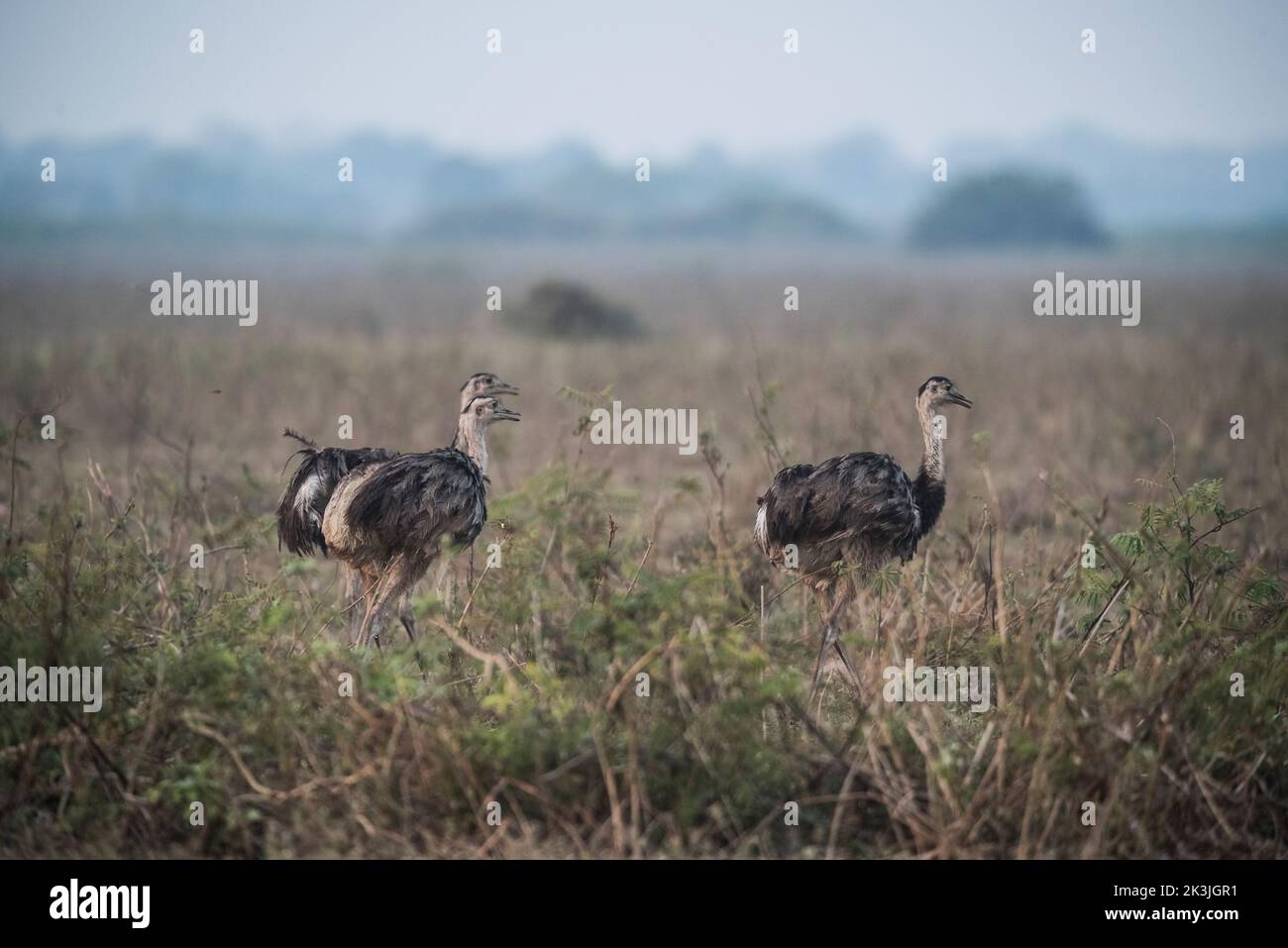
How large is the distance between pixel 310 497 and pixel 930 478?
3360 millimetres

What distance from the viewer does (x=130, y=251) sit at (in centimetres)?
6631

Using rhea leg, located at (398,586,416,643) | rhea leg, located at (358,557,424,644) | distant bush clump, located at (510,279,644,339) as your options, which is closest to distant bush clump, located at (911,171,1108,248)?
distant bush clump, located at (510,279,644,339)

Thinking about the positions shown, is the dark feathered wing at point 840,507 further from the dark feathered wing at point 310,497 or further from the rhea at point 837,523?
the dark feathered wing at point 310,497

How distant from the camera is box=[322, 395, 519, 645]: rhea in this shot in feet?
26.5

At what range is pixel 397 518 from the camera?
811 centimetres

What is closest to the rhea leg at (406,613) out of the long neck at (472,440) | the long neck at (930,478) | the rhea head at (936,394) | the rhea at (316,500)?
the rhea at (316,500)

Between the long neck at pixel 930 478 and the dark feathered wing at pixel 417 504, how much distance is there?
7.94ft

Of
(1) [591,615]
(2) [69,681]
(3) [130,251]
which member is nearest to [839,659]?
(1) [591,615]

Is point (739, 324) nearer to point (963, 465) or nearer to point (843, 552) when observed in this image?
point (963, 465)

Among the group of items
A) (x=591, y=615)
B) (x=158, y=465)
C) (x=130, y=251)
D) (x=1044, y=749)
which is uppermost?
(x=130, y=251)

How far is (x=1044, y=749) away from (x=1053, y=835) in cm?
35

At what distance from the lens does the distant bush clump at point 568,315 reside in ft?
80.2

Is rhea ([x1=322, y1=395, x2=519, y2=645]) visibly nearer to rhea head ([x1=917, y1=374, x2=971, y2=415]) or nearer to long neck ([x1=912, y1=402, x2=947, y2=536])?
long neck ([x1=912, y1=402, x2=947, y2=536])

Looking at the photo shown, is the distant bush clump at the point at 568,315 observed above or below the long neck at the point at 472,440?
above
